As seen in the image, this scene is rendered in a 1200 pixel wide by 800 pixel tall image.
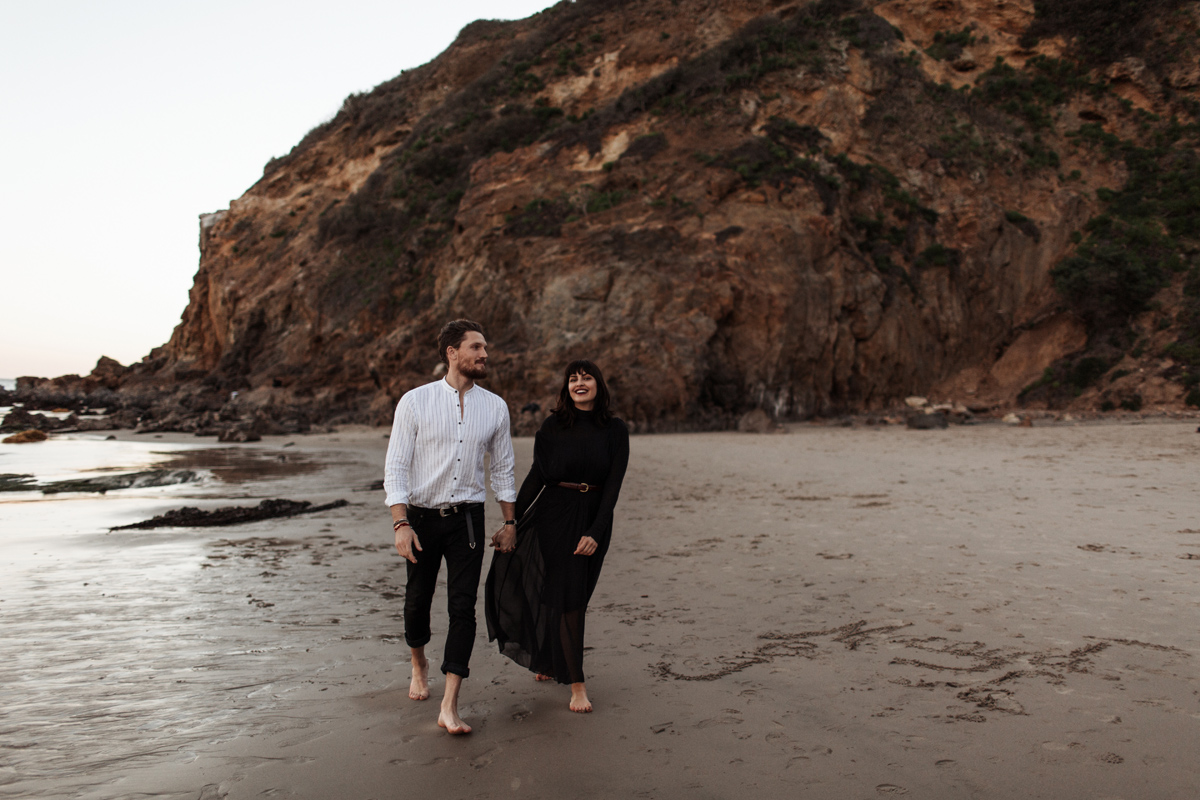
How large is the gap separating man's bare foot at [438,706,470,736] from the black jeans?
0.23 meters

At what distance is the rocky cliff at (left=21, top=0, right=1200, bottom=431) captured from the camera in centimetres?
2303

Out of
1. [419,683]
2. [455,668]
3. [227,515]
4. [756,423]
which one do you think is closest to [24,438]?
[227,515]

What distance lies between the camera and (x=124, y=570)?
5.87 meters

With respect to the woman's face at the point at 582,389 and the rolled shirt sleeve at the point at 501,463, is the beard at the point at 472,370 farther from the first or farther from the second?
the woman's face at the point at 582,389

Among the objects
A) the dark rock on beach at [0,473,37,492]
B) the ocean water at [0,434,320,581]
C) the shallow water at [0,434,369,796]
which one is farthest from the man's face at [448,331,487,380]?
the dark rock on beach at [0,473,37,492]

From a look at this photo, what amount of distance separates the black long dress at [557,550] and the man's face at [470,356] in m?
0.43

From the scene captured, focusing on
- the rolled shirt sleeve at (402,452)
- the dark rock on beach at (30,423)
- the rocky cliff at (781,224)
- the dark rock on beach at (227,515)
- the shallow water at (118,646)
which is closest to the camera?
the shallow water at (118,646)

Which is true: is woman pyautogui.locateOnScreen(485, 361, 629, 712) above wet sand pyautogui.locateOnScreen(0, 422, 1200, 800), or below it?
above

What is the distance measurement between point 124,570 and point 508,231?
21668mm

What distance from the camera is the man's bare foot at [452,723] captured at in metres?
2.98

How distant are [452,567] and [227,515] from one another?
20.3ft

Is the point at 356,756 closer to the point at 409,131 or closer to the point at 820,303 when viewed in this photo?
the point at 820,303

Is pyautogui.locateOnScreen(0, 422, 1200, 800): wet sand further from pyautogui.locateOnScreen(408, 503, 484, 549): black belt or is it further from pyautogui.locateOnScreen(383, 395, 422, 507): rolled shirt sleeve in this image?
pyautogui.locateOnScreen(383, 395, 422, 507): rolled shirt sleeve

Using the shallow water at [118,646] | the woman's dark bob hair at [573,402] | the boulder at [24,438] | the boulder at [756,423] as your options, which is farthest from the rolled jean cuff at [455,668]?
the boulder at [24,438]
